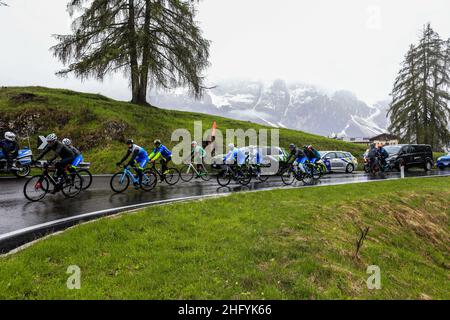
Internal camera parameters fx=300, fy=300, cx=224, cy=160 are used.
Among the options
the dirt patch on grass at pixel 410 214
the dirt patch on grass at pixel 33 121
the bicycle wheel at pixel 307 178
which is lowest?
the dirt patch on grass at pixel 410 214

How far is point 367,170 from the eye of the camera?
73.8 feet

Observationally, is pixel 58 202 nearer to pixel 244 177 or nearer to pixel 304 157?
pixel 244 177

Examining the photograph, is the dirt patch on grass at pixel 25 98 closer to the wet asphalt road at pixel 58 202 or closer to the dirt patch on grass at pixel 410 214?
the wet asphalt road at pixel 58 202

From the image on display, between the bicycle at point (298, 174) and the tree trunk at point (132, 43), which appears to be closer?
the bicycle at point (298, 174)

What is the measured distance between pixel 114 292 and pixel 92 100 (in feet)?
80.3

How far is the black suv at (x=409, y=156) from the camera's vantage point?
77.0 ft

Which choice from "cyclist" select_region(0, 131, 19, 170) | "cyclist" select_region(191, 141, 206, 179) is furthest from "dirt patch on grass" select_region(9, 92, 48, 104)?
"cyclist" select_region(191, 141, 206, 179)

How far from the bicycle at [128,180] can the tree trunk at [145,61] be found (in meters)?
13.9

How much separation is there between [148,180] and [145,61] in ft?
48.3

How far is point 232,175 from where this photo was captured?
1356 centimetres

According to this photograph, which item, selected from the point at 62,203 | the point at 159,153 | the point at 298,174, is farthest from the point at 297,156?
the point at 62,203

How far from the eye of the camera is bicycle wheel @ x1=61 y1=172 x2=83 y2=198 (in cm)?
984

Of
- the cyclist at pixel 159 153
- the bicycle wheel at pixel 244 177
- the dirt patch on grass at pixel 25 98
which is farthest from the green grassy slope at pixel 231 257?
the dirt patch on grass at pixel 25 98

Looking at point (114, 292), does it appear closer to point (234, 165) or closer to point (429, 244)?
point (429, 244)
